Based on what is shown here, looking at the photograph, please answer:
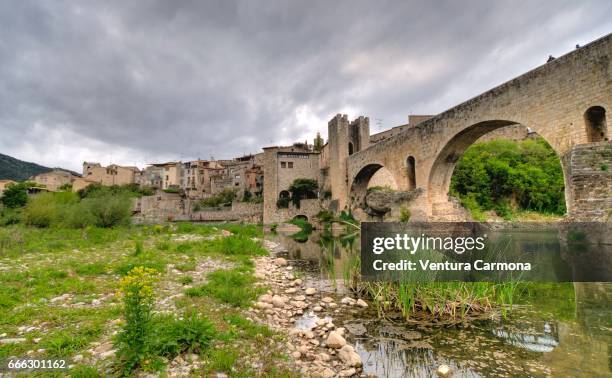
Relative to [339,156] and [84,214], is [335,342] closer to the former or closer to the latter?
[84,214]

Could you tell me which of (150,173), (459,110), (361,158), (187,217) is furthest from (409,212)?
(150,173)

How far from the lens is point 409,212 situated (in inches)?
671

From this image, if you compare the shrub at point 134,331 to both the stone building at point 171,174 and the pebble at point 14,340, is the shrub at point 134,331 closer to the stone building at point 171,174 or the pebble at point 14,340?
the pebble at point 14,340

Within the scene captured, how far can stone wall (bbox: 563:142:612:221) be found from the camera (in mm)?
7344

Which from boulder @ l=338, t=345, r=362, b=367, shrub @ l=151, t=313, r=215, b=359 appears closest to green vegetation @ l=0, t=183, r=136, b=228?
shrub @ l=151, t=313, r=215, b=359

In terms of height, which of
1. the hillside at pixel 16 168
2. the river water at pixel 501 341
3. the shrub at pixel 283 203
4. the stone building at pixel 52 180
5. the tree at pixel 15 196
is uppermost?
the hillside at pixel 16 168

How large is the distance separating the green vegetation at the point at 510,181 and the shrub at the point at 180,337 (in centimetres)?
1954

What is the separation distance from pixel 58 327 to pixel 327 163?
118 ft

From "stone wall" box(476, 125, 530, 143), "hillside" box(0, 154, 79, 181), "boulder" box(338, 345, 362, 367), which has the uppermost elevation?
"hillside" box(0, 154, 79, 181)

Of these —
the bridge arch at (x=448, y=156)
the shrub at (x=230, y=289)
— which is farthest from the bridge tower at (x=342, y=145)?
the shrub at (x=230, y=289)

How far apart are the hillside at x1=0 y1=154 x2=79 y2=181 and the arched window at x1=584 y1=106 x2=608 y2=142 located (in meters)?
109

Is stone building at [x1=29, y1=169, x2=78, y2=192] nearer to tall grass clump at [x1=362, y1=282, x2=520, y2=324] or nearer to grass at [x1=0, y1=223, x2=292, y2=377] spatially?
grass at [x1=0, y1=223, x2=292, y2=377]

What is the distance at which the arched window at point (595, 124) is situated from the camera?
29.2ft

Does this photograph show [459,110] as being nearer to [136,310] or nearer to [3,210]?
[136,310]
